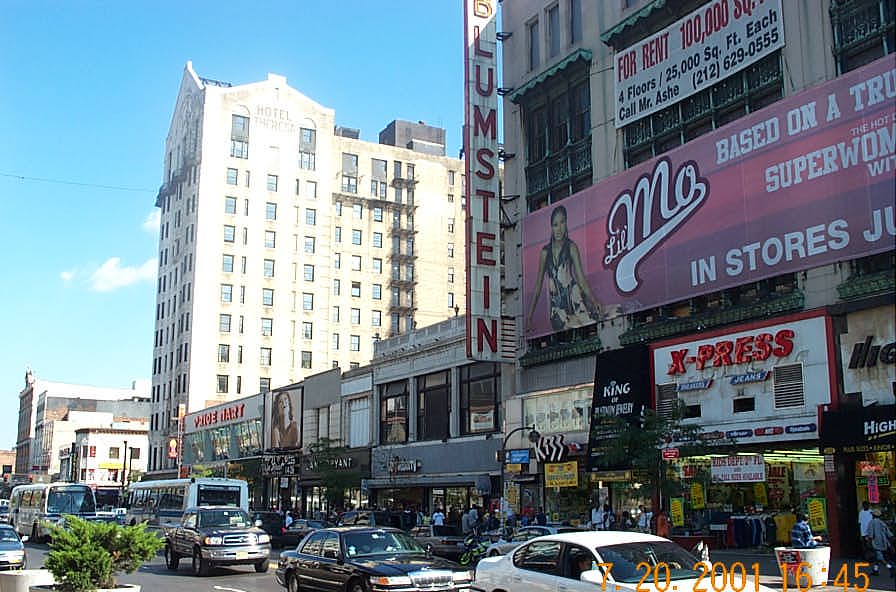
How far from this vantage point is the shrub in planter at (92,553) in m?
14.6

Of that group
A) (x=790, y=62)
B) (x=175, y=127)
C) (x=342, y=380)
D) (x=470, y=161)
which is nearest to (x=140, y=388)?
(x=175, y=127)

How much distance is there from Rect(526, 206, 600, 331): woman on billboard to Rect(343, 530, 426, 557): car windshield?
19.1m

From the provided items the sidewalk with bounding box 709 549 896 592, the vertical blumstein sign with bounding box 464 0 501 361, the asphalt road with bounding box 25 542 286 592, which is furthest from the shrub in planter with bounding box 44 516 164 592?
the vertical blumstein sign with bounding box 464 0 501 361

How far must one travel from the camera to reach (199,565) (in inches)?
1049

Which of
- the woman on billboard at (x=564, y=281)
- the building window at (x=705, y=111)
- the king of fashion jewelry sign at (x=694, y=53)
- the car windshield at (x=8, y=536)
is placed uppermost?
the king of fashion jewelry sign at (x=694, y=53)

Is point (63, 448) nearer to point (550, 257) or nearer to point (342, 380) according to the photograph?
point (342, 380)

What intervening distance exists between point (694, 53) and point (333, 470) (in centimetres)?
3268

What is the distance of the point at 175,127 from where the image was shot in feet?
356

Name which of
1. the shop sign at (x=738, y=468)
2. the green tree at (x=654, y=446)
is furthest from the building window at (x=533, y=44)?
the shop sign at (x=738, y=468)

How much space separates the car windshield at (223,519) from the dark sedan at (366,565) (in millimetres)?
7908

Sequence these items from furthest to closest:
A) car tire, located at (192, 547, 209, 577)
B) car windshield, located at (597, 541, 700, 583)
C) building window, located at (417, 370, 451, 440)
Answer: building window, located at (417, 370, 451, 440) < car tire, located at (192, 547, 209, 577) < car windshield, located at (597, 541, 700, 583)

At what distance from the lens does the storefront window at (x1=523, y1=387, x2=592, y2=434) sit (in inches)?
1463

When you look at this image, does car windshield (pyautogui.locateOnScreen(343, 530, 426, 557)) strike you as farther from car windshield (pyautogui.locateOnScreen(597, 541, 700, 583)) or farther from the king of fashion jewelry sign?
the king of fashion jewelry sign

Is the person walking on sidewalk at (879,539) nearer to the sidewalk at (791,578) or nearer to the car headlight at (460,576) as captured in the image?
the sidewalk at (791,578)
